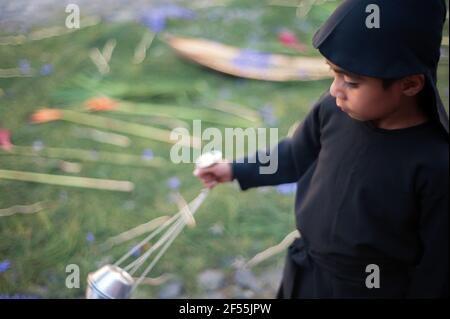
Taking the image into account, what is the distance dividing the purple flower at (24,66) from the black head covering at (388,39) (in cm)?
179

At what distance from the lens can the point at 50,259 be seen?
1.81 metres

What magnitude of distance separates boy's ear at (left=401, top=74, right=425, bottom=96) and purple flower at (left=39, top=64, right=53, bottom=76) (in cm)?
186

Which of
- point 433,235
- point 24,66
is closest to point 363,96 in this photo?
point 433,235

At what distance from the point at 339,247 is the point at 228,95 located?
5.03 ft

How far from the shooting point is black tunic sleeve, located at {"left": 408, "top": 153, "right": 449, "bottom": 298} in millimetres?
1055

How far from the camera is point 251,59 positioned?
2791mm

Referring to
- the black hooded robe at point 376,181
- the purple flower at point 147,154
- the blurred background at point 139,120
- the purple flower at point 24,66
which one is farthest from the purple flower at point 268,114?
the black hooded robe at point 376,181

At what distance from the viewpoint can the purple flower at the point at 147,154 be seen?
7.45ft

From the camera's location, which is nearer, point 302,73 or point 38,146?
point 38,146

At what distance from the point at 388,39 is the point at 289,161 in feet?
1.43

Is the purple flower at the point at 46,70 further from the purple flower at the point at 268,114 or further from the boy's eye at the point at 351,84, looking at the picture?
the boy's eye at the point at 351,84

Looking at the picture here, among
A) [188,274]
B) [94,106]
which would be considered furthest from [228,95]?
[188,274]

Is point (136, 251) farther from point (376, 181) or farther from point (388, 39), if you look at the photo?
point (388, 39)
